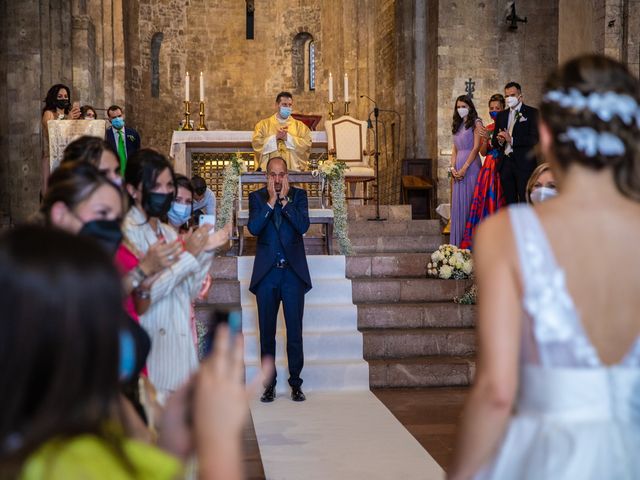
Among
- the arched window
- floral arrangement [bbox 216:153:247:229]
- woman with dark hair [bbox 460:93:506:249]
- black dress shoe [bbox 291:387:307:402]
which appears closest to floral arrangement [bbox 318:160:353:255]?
floral arrangement [bbox 216:153:247:229]

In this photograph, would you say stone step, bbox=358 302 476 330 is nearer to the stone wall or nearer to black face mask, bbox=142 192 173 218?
the stone wall

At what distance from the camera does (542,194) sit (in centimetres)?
434

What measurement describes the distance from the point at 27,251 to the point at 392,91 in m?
16.0

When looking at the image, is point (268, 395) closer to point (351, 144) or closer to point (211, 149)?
point (211, 149)

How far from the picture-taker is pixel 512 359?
1.62m

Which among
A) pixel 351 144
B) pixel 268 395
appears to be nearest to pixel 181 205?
pixel 268 395

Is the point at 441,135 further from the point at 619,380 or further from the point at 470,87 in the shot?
the point at 619,380

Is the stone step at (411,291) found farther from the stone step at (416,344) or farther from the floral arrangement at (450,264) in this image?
the stone step at (416,344)

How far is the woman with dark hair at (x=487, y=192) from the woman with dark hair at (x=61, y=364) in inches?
315

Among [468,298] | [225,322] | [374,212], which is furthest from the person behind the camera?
[374,212]

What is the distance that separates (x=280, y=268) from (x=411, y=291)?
82.7 inches

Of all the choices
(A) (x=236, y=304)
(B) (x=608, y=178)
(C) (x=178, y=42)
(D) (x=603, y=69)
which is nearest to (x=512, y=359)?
(B) (x=608, y=178)

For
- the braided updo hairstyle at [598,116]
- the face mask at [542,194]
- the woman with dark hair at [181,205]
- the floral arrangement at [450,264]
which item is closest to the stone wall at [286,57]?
the floral arrangement at [450,264]

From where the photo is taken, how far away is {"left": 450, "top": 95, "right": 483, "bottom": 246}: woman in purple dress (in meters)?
9.35
